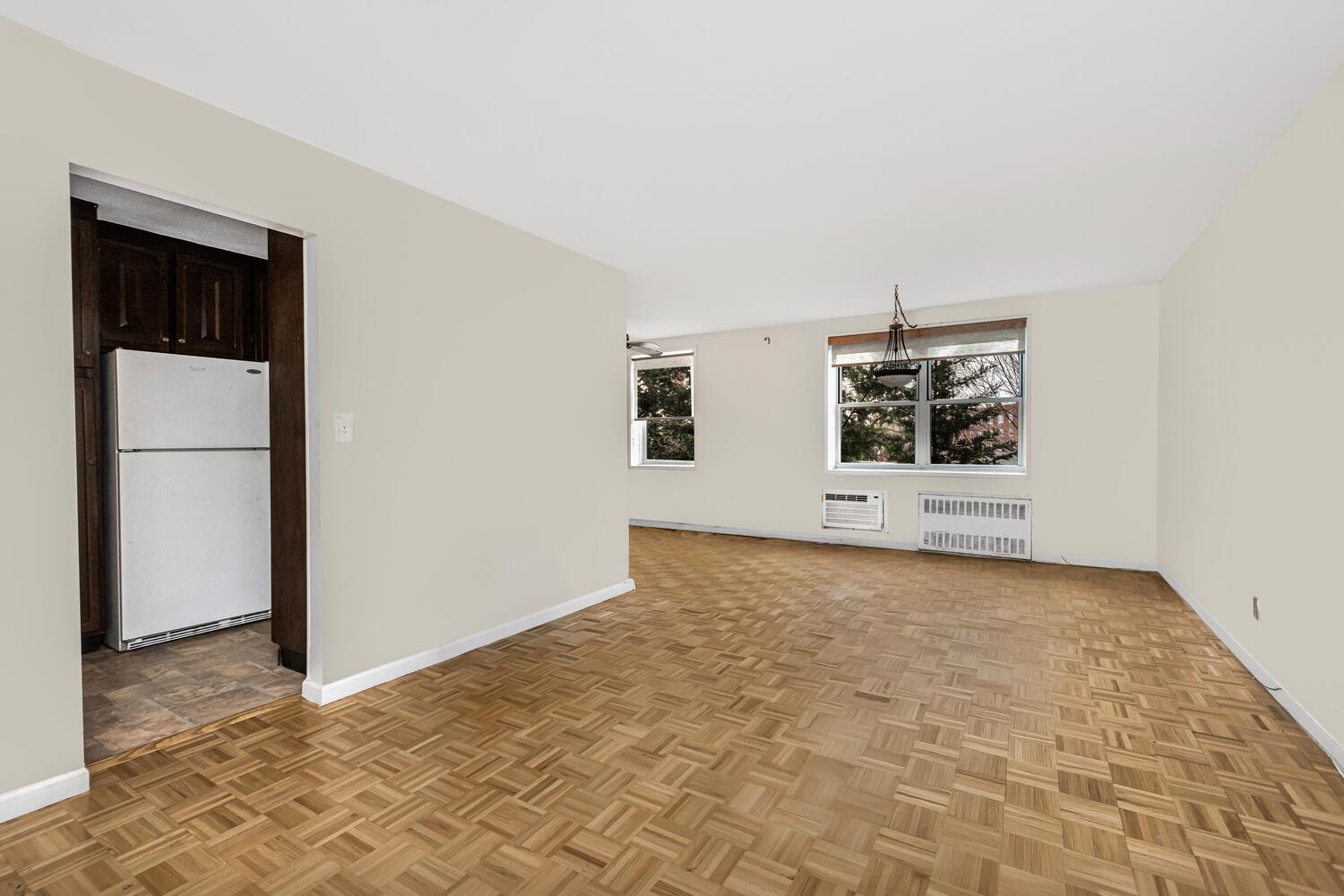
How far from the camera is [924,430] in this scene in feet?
21.7

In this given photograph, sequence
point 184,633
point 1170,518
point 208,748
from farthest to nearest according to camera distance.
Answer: point 1170,518, point 184,633, point 208,748

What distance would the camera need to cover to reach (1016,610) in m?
4.34

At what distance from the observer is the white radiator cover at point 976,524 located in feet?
19.8

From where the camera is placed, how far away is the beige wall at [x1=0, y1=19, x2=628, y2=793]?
2.02 meters

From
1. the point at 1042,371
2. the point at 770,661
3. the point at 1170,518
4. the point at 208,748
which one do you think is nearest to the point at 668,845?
the point at 770,661

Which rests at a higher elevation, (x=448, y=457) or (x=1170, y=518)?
(x=448, y=457)

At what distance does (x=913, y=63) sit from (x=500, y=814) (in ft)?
9.50

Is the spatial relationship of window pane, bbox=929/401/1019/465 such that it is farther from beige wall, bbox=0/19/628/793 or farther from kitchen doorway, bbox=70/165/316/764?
kitchen doorway, bbox=70/165/316/764

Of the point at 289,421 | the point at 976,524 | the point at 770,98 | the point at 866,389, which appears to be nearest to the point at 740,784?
the point at 770,98

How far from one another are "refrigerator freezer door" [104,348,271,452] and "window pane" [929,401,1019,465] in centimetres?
594

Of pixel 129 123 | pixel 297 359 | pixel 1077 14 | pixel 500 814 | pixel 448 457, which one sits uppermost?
pixel 1077 14

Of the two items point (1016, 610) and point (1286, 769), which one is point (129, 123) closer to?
point (1286, 769)

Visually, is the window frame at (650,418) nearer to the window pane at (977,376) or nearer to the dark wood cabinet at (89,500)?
the window pane at (977,376)

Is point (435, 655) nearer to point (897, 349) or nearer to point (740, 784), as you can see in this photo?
point (740, 784)
